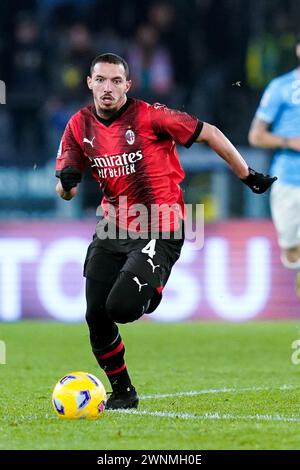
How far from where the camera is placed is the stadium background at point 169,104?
12.6m

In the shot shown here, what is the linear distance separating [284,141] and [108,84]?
14.1 feet

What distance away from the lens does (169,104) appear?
15.0 meters

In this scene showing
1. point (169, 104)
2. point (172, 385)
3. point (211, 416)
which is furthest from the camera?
point (169, 104)

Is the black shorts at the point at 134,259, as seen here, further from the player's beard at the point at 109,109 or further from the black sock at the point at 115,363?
the player's beard at the point at 109,109

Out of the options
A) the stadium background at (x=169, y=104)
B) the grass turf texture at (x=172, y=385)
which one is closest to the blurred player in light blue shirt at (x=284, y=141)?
the stadium background at (x=169, y=104)

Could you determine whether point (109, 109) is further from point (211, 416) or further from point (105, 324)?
point (211, 416)

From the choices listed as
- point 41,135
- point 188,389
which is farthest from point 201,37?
point 188,389

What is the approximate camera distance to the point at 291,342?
10.6 meters

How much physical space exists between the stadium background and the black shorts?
4.70 meters

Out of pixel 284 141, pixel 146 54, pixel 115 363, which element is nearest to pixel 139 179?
pixel 115 363

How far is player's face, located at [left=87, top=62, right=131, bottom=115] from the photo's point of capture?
627cm

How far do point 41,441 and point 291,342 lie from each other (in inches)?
227

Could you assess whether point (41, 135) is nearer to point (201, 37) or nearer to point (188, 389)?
point (201, 37)

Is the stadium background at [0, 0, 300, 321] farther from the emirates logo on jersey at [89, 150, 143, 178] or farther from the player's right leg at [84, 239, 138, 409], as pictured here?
the player's right leg at [84, 239, 138, 409]
